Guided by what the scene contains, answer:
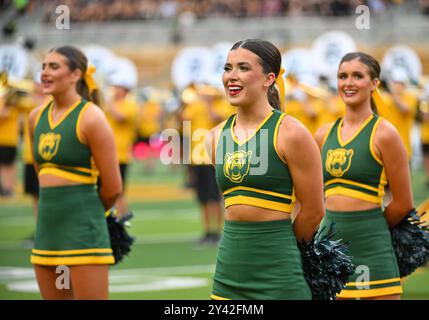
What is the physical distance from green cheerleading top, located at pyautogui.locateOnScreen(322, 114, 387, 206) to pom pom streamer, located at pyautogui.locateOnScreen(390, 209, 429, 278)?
23 centimetres

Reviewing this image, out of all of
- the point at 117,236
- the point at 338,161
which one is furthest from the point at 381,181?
the point at 117,236

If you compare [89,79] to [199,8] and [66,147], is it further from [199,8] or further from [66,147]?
[199,8]

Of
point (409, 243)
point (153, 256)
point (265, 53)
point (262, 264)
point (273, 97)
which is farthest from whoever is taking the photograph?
point (153, 256)

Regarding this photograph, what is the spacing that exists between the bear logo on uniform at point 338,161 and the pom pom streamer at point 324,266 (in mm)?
958

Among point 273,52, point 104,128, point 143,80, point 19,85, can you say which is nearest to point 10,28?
point 19,85

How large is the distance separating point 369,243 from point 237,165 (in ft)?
4.57

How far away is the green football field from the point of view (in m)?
8.28

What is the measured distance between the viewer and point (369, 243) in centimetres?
540

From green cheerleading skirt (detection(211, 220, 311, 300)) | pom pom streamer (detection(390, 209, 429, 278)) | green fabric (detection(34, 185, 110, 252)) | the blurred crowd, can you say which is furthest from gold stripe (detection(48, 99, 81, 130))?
the blurred crowd

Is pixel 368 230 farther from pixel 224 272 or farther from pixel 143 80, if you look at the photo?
pixel 143 80

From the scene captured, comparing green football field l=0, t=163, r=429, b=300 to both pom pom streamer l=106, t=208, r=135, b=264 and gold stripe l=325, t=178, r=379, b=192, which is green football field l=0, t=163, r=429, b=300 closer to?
pom pom streamer l=106, t=208, r=135, b=264

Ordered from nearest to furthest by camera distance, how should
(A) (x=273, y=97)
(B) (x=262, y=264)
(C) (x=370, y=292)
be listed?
(B) (x=262, y=264), (A) (x=273, y=97), (C) (x=370, y=292)

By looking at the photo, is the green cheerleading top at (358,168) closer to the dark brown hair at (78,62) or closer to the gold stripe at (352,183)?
the gold stripe at (352,183)

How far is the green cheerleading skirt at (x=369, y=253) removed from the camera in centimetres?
535
